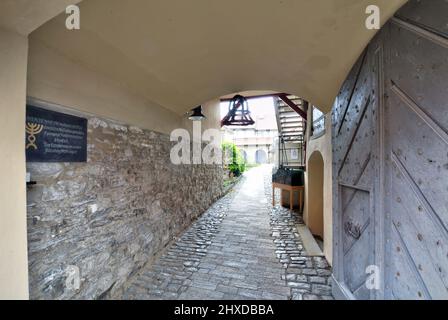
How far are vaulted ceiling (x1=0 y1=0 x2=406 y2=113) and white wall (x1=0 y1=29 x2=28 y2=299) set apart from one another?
31 cm

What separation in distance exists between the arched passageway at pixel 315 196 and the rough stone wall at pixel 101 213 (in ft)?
11.4

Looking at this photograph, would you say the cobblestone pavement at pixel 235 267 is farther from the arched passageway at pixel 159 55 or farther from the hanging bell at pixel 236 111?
the hanging bell at pixel 236 111

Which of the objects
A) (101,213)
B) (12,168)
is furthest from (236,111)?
(12,168)

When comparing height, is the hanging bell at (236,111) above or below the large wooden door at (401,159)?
above

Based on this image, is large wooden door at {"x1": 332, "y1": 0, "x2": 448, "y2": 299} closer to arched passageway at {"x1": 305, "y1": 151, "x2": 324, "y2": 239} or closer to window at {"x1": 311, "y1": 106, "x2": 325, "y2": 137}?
window at {"x1": 311, "y1": 106, "x2": 325, "y2": 137}

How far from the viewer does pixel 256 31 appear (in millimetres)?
1778

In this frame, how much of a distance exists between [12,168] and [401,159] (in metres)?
2.55

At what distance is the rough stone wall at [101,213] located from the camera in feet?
5.44

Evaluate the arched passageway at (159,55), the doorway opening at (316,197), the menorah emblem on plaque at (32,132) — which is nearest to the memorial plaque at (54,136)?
the menorah emblem on plaque at (32,132)

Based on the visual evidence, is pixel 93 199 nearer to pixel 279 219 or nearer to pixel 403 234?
pixel 403 234

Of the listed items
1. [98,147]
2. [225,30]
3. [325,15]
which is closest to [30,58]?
[98,147]

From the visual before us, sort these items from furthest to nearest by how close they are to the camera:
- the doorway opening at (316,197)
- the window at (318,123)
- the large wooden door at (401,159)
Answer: the doorway opening at (316,197) → the window at (318,123) → the large wooden door at (401,159)

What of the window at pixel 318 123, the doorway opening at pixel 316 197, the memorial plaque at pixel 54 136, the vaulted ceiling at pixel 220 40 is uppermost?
the vaulted ceiling at pixel 220 40

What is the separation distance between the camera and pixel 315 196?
16.0ft
